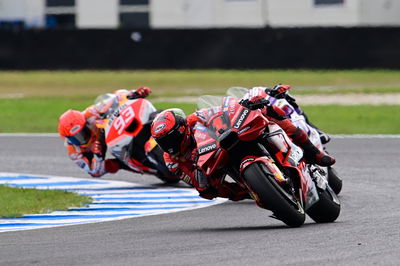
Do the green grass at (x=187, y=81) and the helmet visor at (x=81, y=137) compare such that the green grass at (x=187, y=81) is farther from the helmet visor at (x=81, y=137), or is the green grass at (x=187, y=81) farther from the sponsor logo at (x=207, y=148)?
the sponsor logo at (x=207, y=148)

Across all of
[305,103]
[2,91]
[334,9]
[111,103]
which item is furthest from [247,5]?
[111,103]

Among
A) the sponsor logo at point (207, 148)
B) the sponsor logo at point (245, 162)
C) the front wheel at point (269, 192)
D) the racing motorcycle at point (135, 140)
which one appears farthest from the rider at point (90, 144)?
the front wheel at point (269, 192)

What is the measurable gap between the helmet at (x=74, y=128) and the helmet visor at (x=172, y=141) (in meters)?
3.42

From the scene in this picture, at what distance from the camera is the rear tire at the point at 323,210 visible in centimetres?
831

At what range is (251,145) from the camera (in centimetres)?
795

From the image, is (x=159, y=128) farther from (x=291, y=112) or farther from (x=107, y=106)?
(x=107, y=106)

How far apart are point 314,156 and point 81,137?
Answer: 3881mm

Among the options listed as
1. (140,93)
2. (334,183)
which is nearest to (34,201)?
(140,93)

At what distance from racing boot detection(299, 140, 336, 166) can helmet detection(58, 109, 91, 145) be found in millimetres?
3772

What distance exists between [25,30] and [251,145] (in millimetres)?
25760

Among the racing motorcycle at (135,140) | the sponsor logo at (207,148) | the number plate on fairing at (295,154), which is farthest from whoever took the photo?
the racing motorcycle at (135,140)

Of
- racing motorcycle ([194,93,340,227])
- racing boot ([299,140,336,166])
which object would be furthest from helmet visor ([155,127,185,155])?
racing boot ([299,140,336,166])

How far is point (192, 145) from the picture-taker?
8625 millimetres

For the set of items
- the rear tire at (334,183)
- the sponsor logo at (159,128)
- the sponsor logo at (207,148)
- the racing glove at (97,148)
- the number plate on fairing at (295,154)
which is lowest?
the rear tire at (334,183)
